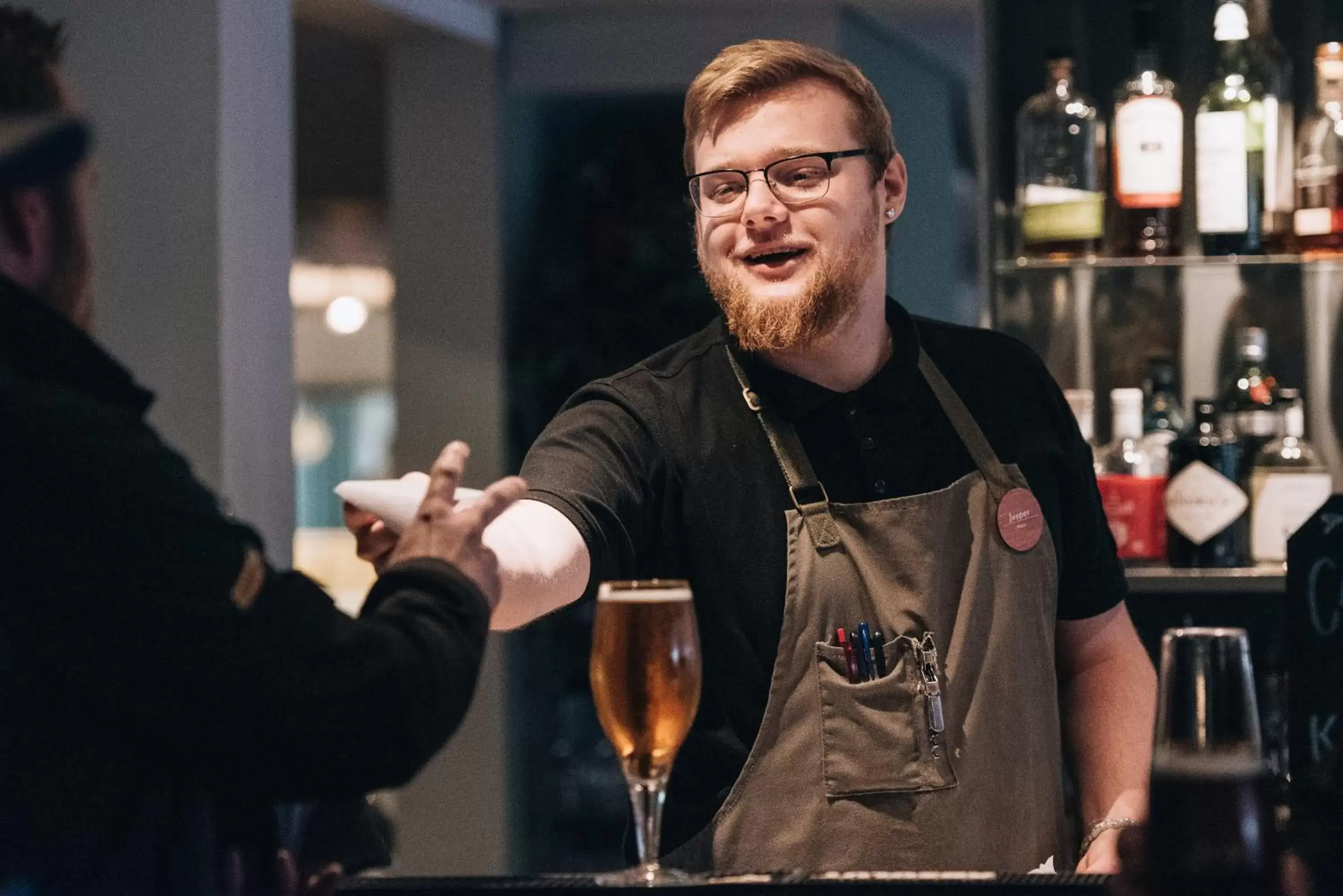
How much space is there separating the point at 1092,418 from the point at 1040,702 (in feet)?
3.31

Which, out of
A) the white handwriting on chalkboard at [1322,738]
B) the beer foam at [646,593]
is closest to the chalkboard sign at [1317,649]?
the white handwriting on chalkboard at [1322,738]

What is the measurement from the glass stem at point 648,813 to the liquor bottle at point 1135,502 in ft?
5.16

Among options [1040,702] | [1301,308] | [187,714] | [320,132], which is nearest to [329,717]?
[187,714]

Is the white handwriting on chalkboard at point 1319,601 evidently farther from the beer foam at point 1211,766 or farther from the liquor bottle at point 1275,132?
the liquor bottle at point 1275,132

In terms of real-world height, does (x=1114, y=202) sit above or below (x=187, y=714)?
above

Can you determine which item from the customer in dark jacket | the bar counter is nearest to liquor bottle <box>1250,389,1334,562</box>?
the bar counter

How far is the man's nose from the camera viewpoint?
1823 millimetres

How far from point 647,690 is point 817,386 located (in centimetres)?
79

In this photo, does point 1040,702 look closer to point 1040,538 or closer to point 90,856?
point 1040,538

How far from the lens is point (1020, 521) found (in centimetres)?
184

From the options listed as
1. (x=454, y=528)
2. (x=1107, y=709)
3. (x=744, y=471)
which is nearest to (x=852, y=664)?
(x=744, y=471)

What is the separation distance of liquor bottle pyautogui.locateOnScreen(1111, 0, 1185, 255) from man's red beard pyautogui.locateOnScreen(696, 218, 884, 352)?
90 cm

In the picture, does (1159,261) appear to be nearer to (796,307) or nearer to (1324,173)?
(1324,173)

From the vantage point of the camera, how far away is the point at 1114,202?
8.73 feet
